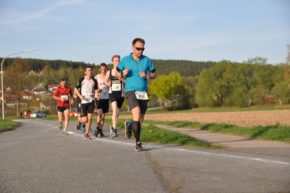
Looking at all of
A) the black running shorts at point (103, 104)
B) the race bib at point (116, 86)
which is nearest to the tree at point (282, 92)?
the black running shorts at point (103, 104)

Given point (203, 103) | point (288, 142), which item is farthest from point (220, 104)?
point (288, 142)

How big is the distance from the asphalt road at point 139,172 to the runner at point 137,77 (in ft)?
2.70

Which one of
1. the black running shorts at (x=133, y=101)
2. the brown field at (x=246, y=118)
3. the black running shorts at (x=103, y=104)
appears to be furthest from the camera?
the brown field at (x=246, y=118)

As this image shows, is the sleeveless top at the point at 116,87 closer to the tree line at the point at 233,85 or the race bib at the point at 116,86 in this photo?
the race bib at the point at 116,86

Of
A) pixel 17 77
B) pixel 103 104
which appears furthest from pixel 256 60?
pixel 103 104

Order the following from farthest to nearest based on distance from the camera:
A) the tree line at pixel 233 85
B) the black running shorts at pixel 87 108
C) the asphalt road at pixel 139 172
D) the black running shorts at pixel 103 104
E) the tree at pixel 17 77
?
1. the tree line at pixel 233 85
2. the tree at pixel 17 77
3. the black running shorts at pixel 103 104
4. the black running shorts at pixel 87 108
5. the asphalt road at pixel 139 172

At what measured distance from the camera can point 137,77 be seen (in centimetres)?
939

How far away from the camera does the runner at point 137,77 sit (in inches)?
363

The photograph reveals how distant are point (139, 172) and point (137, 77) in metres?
3.42

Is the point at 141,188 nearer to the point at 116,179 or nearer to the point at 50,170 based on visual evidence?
the point at 116,179

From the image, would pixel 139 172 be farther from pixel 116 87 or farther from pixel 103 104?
pixel 103 104

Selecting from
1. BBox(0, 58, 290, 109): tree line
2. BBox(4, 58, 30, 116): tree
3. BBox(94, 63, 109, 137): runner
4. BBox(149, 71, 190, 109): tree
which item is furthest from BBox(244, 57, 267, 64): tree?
BBox(94, 63, 109, 137): runner

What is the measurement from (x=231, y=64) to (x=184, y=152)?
364 ft

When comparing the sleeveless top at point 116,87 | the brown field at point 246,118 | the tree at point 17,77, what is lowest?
the brown field at point 246,118
